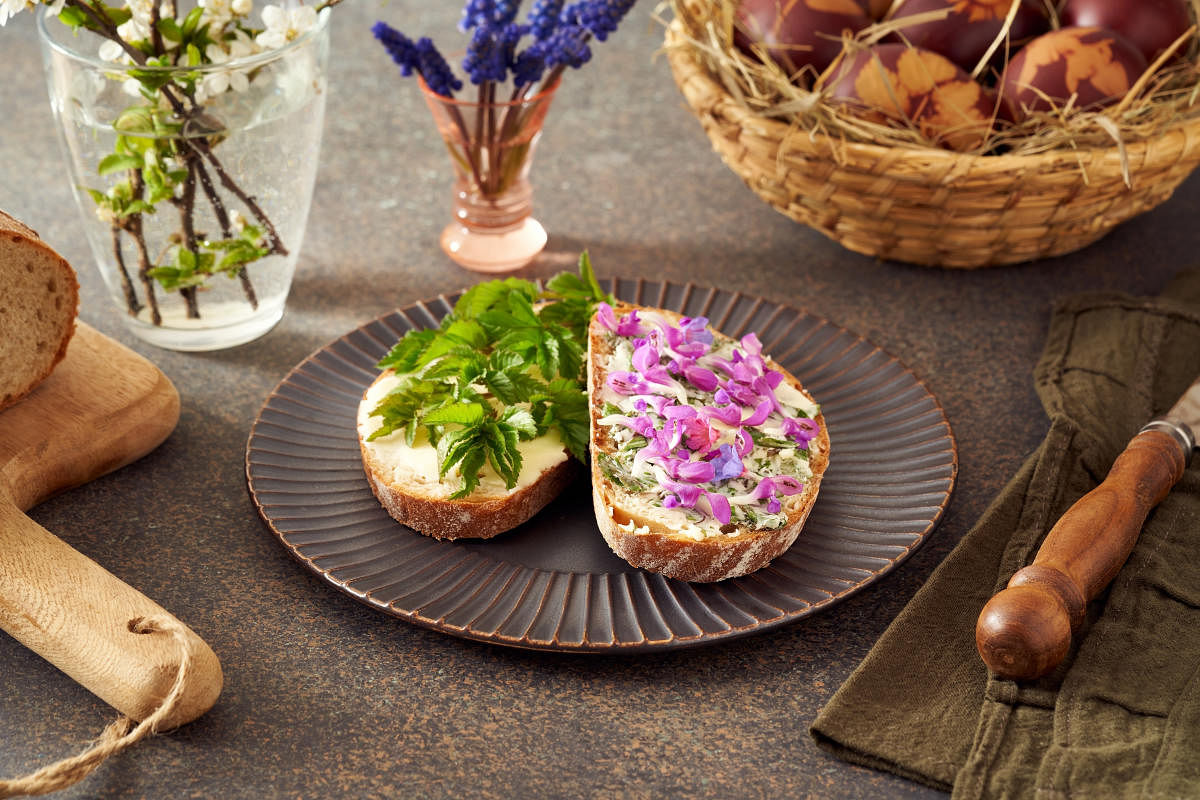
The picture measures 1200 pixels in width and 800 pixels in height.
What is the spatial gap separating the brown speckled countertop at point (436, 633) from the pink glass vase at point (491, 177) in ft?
0.17

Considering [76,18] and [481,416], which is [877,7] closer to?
[481,416]

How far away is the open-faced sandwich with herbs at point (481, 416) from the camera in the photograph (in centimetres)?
139

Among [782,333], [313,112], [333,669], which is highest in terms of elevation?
[313,112]

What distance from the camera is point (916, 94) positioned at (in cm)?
176

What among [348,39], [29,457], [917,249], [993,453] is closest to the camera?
[29,457]

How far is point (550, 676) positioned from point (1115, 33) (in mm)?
1349

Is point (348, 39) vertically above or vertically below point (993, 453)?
above

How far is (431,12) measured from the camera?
9.41 ft

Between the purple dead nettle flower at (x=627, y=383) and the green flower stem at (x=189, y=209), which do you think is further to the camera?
the green flower stem at (x=189, y=209)

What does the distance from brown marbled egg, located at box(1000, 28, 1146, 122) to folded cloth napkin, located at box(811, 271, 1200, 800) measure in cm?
52

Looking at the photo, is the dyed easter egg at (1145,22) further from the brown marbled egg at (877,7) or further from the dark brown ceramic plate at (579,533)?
the dark brown ceramic plate at (579,533)

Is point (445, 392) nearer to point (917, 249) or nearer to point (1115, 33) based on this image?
point (917, 249)

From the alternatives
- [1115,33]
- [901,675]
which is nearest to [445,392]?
[901,675]

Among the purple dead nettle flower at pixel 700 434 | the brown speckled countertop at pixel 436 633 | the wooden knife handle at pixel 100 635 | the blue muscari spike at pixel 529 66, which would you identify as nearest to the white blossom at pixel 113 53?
the brown speckled countertop at pixel 436 633
